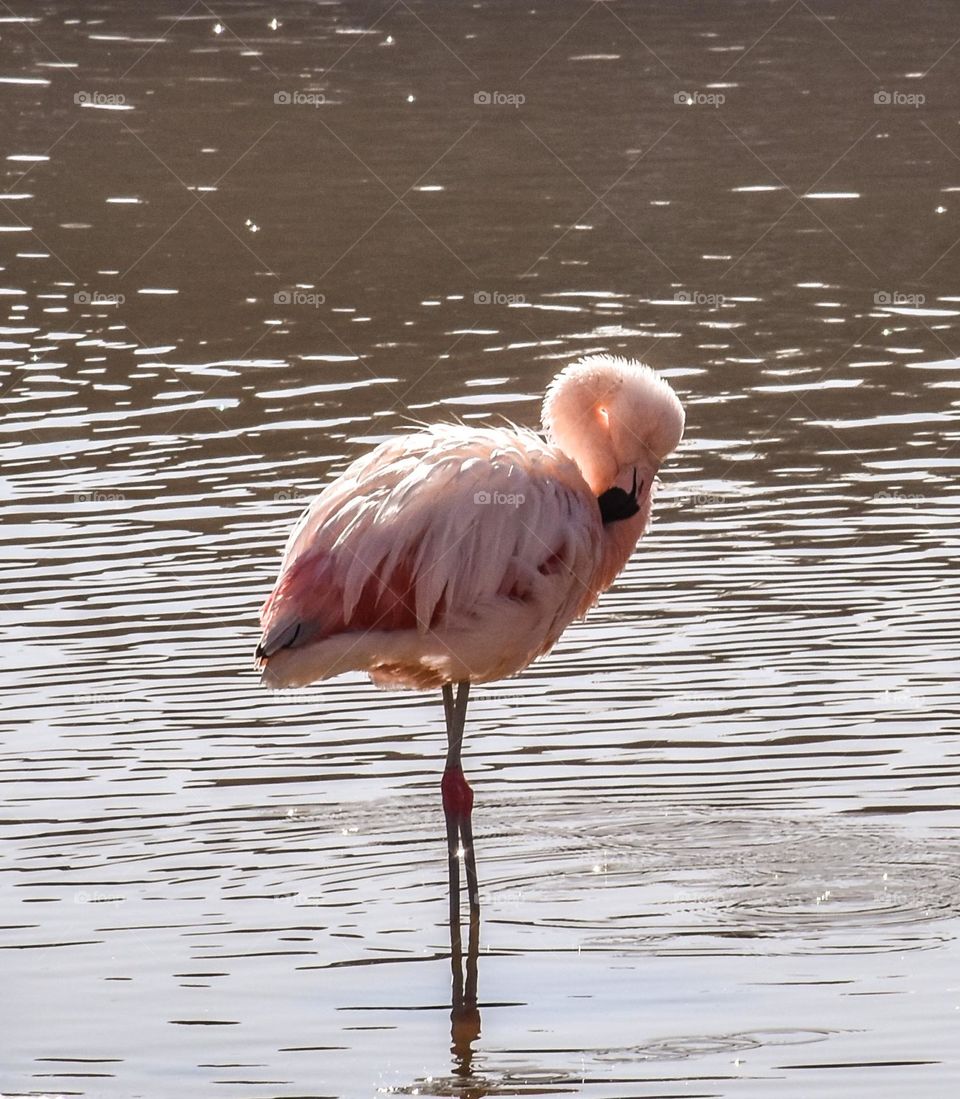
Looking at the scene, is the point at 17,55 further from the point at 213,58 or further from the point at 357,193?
the point at 357,193

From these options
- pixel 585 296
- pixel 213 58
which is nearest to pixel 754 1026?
pixel 585 296

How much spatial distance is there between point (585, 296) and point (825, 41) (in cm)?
1228

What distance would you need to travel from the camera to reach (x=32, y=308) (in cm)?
1416
